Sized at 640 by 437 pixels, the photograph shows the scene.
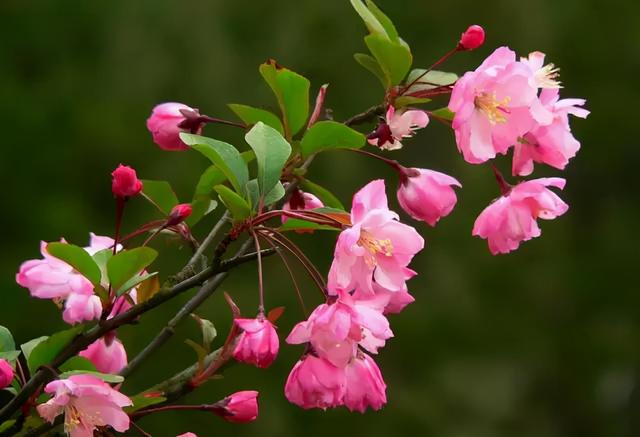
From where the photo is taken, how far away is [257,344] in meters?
1.02

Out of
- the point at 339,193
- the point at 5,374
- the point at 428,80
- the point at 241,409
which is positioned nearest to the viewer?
the point at 5,374

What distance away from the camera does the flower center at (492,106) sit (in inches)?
43.9

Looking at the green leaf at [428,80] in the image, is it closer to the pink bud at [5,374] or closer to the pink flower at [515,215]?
the pink flower at [515,215]

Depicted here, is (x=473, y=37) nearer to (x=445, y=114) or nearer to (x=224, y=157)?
(x=445, y=114)

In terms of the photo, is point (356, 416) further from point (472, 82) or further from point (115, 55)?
point (472, 82)

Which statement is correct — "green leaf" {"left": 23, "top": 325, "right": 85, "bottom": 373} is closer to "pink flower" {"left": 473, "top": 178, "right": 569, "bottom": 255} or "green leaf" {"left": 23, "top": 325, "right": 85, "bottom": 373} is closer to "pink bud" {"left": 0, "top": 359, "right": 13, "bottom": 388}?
"pink bud" {"left": 0, "top": 359, "right": 13, "bottom": 388}

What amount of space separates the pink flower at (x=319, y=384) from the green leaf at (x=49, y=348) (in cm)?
20

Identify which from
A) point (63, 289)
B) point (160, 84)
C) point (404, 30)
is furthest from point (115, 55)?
point (63, 289)

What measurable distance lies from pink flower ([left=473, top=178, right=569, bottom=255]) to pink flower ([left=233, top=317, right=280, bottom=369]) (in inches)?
10.8

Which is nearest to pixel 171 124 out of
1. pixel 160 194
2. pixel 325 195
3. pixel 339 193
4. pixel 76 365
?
pixel 160 194

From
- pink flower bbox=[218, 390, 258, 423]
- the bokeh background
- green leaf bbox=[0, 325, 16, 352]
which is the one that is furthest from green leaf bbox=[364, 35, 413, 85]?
the bokeh background

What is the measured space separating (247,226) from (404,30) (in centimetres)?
512

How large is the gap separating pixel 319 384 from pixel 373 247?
5.0 inches

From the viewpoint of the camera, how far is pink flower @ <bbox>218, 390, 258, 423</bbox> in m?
→ 1.12
